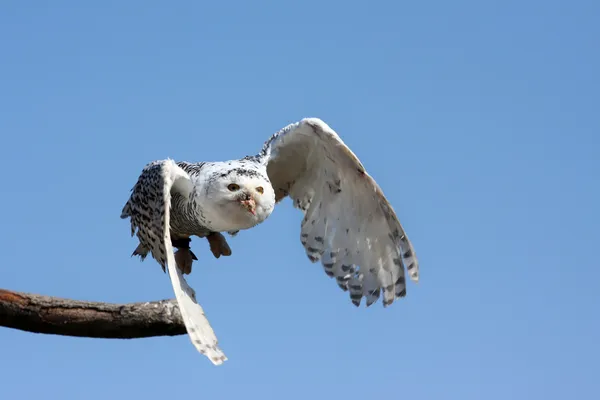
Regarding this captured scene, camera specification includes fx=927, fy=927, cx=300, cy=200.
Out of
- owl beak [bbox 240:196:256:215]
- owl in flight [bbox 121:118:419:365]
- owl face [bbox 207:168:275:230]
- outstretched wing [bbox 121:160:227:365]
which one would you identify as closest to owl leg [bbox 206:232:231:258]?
owl in flight [bbox 121:118:419:365]

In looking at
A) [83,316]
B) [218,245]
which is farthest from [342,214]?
[83,316]

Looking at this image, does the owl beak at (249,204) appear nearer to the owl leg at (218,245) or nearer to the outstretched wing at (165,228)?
the outstretched wing at (165,228)

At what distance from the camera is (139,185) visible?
6.64m

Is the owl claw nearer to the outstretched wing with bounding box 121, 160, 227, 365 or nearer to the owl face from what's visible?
the outstretched wing with bounding box 121, 160, 227, 365

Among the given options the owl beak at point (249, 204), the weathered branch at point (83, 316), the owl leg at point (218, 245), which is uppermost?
the owl leg at point (218, 245)

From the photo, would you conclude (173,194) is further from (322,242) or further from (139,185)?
(322,242)

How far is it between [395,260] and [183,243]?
1.68m

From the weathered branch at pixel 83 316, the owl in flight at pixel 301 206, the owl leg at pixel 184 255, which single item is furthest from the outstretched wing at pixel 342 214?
the weathered branch at pixel 83 316

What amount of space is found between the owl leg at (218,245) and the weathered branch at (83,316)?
1.81 metres

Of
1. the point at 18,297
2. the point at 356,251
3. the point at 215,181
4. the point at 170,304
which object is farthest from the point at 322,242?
the point at 18,297

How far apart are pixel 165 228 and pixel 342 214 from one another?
6.17 ft

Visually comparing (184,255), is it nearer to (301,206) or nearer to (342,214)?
(301,206)

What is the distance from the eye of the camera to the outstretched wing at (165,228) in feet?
18.0

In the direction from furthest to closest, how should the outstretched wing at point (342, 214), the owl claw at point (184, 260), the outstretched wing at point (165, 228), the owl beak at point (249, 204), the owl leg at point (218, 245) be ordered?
the owl leg at point (218, 245)
the owl claw at point (184, 260)
the outstretched wing at point (342, 214)
the owl beak at point (249, 204)
the outstretched wing at point (165, 228)
